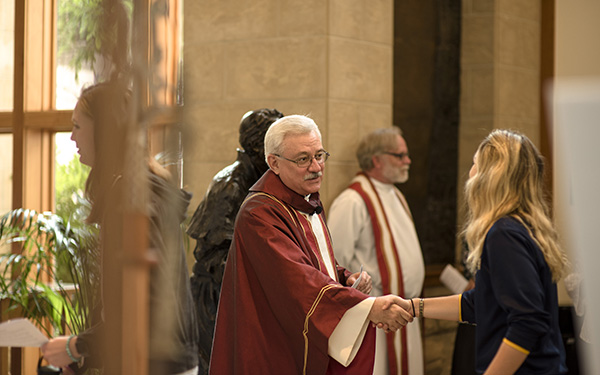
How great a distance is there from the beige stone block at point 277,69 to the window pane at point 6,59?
1894 mm

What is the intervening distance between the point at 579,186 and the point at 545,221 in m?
2.19

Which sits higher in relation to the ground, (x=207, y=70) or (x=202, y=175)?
(x=207, y=70)

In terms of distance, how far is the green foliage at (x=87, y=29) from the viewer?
82 cm

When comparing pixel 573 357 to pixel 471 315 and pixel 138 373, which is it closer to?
pixel 471 315

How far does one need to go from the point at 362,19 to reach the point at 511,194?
109 inches

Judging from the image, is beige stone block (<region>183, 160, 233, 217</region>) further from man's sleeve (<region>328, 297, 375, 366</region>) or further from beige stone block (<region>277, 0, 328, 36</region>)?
man's sleeve (<region>328, 297, 375, 366</region>)

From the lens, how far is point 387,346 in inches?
184

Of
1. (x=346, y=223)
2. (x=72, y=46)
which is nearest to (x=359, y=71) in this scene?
(x=346, y=223)

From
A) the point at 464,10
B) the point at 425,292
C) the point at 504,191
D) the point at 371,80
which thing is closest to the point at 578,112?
the point at 504,191

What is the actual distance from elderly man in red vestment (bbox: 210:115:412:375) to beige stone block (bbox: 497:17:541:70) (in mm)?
3906

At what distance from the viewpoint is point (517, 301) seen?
2.39m

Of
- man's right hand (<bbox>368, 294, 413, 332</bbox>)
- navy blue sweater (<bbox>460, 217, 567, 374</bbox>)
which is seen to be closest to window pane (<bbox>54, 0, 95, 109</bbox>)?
navy blue sweater (<bbox>460, 217, 567, 374</bbox>)

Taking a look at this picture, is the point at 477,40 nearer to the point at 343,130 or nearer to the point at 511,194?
the point at 343,130

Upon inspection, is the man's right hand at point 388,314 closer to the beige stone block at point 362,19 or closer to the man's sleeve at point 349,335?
the man's sleeve at point 349,335
